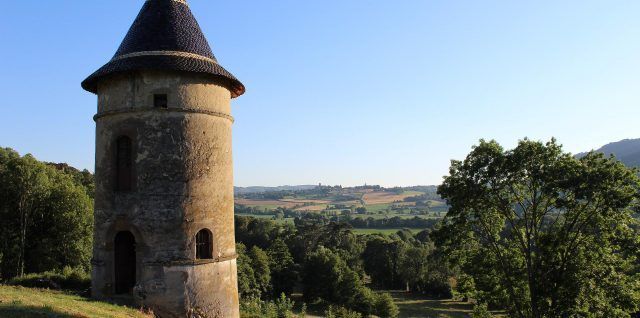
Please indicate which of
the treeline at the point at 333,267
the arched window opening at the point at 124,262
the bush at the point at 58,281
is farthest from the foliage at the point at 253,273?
the arched window opening at the point at 124,262

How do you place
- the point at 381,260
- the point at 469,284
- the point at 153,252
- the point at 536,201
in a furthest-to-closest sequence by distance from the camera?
the point at 381,260 < the point at 469,284 < the point at 536,201 < the point at 153,252

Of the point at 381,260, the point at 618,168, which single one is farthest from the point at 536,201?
the point at 381,260

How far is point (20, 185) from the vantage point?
29547 mm

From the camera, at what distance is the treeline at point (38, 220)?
29.7 metres

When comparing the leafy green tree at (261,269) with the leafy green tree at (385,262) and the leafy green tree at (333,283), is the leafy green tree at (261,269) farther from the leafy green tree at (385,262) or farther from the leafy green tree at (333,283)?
the leafy green tree at (385,262)

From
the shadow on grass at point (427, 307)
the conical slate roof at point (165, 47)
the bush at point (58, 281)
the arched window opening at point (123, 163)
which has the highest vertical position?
the conical slate roof at point (165, 47)

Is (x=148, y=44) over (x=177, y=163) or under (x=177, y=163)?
over

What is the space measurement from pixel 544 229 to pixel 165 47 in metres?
14.2

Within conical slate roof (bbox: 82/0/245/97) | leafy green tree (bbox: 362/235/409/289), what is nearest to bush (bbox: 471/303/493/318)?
conical slate roof (bbox: 82/0/245/97)

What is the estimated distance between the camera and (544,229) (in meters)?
16.8

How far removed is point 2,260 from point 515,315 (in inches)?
1186

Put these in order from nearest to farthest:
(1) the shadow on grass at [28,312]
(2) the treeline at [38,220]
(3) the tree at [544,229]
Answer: (1) the shadow on grass at [28,312] → (3) the tree at [544,229] → (2) the treeline at [38,220]

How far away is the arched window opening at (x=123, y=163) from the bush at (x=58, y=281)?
30.7 feet

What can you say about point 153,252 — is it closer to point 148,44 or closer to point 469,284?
point 148,44
